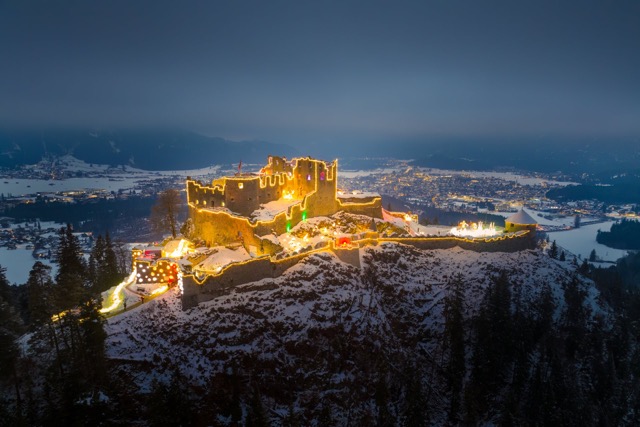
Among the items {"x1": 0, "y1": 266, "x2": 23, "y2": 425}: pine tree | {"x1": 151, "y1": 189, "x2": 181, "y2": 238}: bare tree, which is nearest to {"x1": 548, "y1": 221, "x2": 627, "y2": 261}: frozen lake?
{"x1": 151, "y1": 189, "x2": 181, "y2": 238}: bare tree

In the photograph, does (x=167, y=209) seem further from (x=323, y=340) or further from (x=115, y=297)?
(x=323, y=340)

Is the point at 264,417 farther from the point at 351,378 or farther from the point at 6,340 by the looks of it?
the point at 6,340

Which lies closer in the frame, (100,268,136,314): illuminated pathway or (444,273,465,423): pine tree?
(444,273,465,423): pine tree

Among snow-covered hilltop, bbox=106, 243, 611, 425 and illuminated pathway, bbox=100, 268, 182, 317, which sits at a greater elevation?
illuminated pathway, bbox=100, 268, 182, 317

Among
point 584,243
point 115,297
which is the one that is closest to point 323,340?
point 115,297

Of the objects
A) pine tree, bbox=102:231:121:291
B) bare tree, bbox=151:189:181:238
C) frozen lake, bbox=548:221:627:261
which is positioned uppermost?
bare tree, bbox=151:189:181:238

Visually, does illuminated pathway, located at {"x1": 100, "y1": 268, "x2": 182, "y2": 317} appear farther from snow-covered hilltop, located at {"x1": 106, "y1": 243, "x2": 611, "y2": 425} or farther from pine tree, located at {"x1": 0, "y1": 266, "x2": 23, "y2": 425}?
pine tree, located at {"x1": 0, "y1": 266, "x2": 23, "y2": 425}

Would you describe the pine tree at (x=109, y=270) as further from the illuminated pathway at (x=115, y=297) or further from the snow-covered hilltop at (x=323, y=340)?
the snow-covered hilltop at (x=323, y=340)
